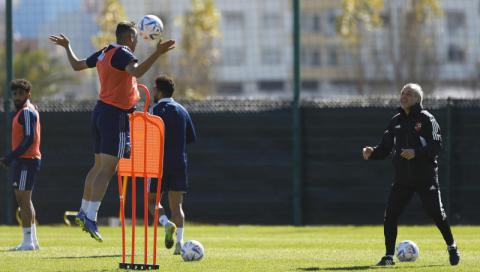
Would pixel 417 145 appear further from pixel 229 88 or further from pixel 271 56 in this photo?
pixel 271 56

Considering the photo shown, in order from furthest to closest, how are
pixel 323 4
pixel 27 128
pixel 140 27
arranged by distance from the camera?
pixel 323 4, pixel 27 128, pixel 140 27

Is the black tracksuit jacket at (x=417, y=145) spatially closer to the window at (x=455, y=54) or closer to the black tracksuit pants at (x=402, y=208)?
the black tracksuit pants at (x=402, y=208)

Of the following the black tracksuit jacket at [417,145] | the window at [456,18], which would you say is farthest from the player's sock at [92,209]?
the window at [456,18]

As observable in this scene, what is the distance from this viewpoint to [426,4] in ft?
137

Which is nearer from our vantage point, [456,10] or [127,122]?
[127,122]

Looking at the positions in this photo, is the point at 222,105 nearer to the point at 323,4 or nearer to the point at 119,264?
the point at 119,264

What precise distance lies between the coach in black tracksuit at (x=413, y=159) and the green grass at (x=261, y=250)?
400mm

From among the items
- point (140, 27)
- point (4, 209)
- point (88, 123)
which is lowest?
point (4, 209)

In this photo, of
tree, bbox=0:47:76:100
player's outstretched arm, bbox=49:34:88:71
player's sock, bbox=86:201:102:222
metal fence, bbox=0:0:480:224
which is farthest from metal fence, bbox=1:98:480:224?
tree, bbox=0:47:76:100

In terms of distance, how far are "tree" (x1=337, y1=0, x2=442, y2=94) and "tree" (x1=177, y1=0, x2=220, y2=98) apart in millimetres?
5947

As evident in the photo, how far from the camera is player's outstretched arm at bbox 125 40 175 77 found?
35.1 feet

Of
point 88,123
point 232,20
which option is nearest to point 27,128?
point 88,123

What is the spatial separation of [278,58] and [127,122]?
52.2m

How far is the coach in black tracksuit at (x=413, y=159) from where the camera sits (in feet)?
39.2
